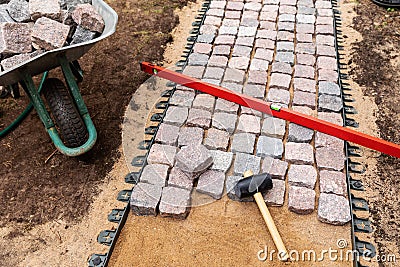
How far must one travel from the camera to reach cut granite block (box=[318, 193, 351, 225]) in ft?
10.6

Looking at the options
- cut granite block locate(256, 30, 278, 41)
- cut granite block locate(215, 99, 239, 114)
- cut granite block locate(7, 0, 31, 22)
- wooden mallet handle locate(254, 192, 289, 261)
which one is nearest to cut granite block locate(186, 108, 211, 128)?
cut granite block locate(215, 99, 239, 114)

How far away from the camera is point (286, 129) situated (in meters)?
3.99

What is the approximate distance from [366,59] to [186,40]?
7.47 ft

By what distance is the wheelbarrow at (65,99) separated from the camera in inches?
128

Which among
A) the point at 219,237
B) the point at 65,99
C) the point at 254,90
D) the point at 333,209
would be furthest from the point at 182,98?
the point at 333,209

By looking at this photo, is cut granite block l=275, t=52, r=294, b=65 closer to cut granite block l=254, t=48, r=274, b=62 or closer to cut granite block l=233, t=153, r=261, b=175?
cut granite block l=254, t=48, r=274, b=62

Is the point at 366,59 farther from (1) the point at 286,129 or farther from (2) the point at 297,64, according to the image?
(1) the point at 286,129

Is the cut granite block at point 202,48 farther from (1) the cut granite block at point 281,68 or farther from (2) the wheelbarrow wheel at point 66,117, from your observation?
(2) the wheelbarrow wheel at point 66,117

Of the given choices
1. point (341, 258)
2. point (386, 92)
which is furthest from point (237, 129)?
→ point (386, 92)

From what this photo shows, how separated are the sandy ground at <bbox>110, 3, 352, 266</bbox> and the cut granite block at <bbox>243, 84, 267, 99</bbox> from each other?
1.29 m

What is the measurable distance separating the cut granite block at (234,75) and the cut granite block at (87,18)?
153 cm

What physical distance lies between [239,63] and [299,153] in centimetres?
151

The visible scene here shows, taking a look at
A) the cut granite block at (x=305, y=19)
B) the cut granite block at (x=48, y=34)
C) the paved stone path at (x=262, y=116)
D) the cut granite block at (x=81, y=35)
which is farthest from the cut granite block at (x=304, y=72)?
the cut granite block at (x=48, y=34)

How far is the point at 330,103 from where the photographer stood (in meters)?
4.21
